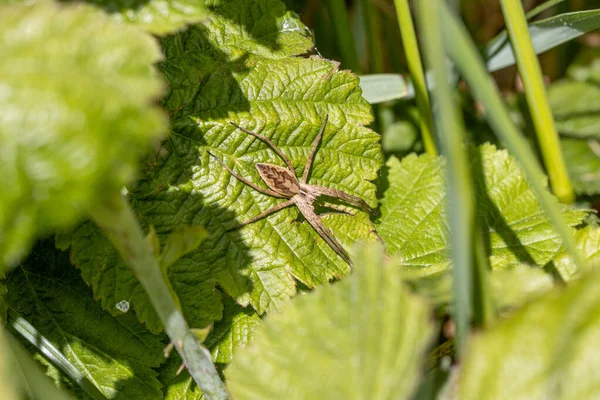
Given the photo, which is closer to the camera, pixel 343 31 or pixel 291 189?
pixel 291 189

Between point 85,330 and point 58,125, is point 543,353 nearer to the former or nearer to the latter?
point 58,125

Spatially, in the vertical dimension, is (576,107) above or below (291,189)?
below

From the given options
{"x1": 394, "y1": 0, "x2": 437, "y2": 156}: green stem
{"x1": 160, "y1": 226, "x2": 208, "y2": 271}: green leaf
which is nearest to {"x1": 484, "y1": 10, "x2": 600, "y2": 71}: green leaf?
{"x1": 394, "y1": 0, "x2": 437, "y2": 156}: green stem

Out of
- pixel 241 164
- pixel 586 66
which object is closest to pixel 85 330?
pixel 241 164

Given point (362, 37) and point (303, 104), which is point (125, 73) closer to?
point (303, 104)

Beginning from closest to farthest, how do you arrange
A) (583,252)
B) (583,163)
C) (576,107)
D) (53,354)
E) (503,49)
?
(53,354)
(583,252)
(503,49)
(583,163)
(576,107)

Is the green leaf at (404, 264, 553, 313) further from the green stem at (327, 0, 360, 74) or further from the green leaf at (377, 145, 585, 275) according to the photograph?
the green stem at (327, 0, 360, 74)

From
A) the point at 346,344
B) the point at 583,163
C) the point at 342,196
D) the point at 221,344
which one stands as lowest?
the point at 583,163
